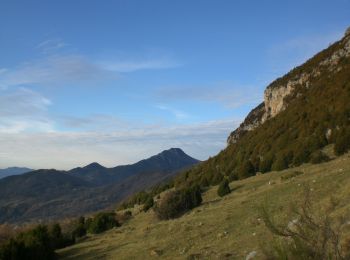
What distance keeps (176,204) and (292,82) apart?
131ft

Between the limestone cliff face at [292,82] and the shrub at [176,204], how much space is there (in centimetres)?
3185

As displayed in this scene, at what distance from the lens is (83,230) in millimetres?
35125

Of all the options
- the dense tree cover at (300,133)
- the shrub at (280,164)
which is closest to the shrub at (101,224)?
the dense tree cover at (300,133)

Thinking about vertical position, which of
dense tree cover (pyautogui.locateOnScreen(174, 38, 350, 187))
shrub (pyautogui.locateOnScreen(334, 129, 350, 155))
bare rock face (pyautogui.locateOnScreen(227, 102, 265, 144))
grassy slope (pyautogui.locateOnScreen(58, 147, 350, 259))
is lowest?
grassy slope (pyautogui.locateOnScreen(58, 147, 350, 259))

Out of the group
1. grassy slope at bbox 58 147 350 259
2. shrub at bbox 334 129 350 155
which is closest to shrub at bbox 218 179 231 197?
grassy slope at bbox 58 147 350 259

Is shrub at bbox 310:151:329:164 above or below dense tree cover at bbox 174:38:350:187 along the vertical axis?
below

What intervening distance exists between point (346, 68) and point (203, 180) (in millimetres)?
20895

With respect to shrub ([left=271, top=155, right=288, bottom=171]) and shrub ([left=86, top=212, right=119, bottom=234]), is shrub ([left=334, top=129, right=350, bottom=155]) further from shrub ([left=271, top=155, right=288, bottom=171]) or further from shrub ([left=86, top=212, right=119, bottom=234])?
shrub ([left=86, top=212, right=119, bottom=234])

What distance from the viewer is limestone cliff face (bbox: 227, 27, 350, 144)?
59344 millimetres

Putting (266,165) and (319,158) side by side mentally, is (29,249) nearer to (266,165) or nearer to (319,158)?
(319,158)

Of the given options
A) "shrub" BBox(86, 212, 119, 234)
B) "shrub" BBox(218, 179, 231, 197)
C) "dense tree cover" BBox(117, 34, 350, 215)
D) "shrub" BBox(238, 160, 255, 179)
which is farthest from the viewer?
"shrub" BBox(238, 160, 255, 179)

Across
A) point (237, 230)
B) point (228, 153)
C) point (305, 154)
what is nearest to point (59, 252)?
point (237, 230)

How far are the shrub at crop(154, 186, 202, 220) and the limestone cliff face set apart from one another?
31849mm

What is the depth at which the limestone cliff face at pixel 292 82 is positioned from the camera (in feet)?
195
